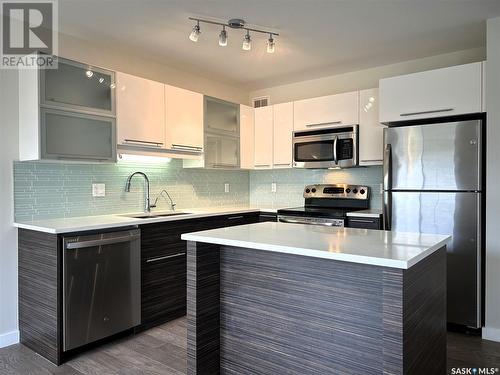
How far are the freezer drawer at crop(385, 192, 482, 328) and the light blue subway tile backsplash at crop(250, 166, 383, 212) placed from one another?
94 cm

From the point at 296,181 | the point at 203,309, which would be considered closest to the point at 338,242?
the point at 203,309

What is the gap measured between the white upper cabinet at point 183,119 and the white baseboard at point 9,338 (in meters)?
1.99

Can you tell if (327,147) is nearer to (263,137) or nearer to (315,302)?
(263,137)

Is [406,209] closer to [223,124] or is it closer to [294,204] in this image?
[294,204]

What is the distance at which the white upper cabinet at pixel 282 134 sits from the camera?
4.30m

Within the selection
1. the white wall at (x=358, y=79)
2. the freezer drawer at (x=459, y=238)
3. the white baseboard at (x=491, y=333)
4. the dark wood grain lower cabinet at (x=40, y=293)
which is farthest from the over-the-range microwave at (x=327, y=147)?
the dark wood grain lower cabinet at (x=40, y=293)

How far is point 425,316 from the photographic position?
1761 mm

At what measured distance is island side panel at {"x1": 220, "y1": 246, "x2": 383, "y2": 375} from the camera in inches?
66.5

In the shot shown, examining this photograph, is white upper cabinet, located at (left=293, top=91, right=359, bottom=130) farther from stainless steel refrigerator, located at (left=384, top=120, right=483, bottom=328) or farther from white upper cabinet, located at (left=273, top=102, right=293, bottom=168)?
stainless steel refrigerator, located at (left=384, top=120, right=483, bottom=328)

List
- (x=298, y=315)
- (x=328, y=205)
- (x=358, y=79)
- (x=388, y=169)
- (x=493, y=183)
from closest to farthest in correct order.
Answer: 1. (x=298, y=315)
2. (x=493, y=183)
3. (x=388, y=169)
4. (x=358, y=79)
5. (x=328, y=205)

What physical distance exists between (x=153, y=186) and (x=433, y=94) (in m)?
2.78

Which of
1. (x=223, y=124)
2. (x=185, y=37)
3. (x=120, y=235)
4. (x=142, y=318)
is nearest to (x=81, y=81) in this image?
(x=185, y=37)

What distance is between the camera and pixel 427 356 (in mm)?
1794

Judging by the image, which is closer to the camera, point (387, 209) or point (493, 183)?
point (493, 183)
